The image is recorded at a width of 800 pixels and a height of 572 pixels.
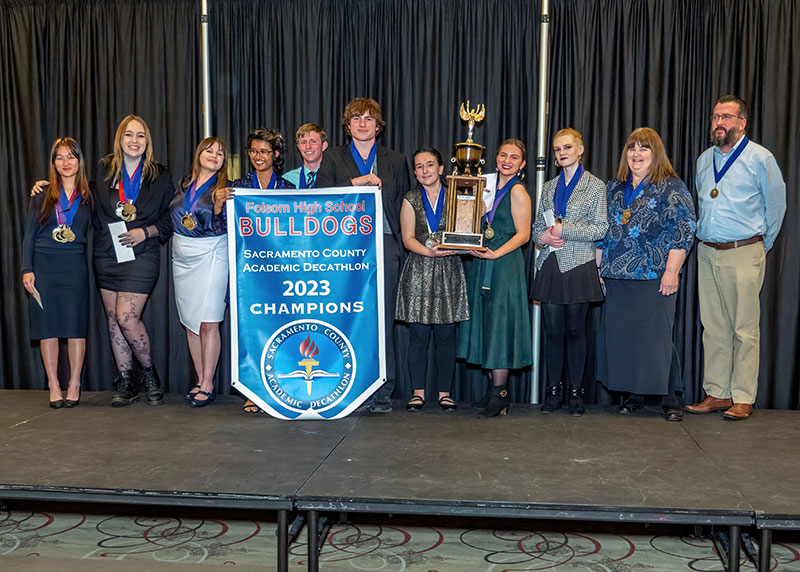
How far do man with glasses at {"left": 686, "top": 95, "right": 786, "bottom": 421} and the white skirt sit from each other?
2475 millimetres

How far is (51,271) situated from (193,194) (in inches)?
33.1

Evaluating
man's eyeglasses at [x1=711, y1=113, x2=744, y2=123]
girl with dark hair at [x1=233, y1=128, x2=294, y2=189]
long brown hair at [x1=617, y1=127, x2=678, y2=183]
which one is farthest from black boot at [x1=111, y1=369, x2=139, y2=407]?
man's eyeglasses at [x1=711, y1=113, x2=744, y2=123]

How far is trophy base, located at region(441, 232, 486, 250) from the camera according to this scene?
3.55 m

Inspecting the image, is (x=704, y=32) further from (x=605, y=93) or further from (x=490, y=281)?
(x=490, y=281)

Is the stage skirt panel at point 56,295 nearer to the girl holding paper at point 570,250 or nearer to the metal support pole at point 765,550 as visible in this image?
the girl holding paper at point 570,250

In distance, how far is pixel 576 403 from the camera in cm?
377

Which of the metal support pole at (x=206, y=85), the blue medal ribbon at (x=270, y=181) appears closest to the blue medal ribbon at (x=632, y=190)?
the blue medal ribbon at (x=270, y=181)

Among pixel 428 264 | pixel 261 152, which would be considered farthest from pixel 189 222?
pixel 428 264

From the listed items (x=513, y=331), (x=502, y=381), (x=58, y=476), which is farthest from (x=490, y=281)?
(x=58, y=476)

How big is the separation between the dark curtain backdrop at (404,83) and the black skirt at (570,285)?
905 millimetres

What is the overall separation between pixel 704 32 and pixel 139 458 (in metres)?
3.70

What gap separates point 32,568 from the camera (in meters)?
2.75

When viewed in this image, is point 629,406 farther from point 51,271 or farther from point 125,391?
point 51,271

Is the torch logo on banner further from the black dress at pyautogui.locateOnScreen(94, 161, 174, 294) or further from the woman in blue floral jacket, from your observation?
the woman in blue floral jacket
